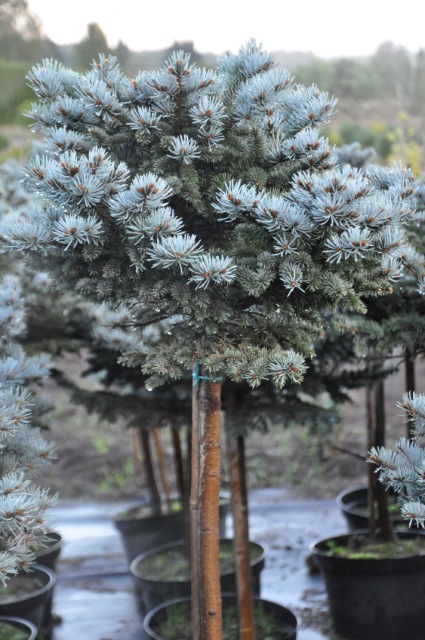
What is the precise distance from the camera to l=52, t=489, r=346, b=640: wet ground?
3.72 m

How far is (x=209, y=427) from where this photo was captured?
209 cm

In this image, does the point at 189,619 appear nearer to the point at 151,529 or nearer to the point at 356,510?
the point at 151,529

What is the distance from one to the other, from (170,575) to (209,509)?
5.34ft

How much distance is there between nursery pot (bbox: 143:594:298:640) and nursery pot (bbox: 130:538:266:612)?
0.83 feet

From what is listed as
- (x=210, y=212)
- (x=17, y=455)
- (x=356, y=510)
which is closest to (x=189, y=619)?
(x=17, y=455)

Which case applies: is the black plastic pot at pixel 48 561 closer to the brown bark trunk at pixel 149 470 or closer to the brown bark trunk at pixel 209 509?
the brown bark trunk at pixel 149 470

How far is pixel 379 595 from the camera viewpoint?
3.08 m

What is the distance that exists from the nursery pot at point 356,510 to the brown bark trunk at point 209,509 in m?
1.99

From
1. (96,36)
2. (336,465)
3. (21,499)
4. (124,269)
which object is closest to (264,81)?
(124,269)

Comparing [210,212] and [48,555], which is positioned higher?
A: [210,212]

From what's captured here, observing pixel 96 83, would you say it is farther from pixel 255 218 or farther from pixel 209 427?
pixel 209 427

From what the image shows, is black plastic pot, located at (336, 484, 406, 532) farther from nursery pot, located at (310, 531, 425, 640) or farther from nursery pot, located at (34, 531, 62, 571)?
nursery pot, located at (34, 531, 62, 571)

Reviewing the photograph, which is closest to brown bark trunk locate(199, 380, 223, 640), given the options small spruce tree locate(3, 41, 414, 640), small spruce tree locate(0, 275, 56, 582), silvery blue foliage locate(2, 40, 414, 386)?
small spruce tree locate(3, 41, 414, 640)

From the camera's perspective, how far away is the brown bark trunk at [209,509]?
207cm
